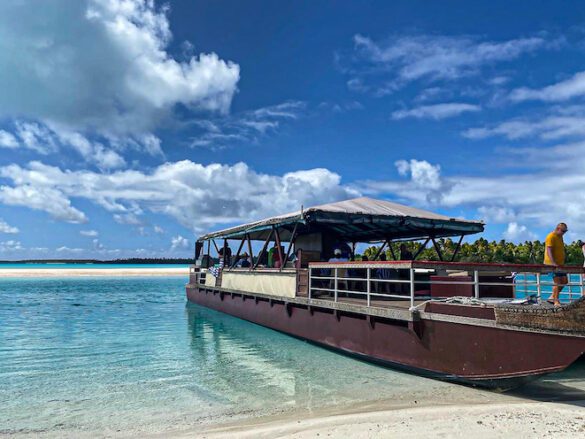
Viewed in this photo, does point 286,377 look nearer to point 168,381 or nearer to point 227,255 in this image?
point 168,381

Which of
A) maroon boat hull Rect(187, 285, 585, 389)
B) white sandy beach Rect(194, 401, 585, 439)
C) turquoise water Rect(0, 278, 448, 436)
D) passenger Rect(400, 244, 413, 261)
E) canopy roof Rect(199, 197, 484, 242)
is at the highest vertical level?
canopy roof Rect(199, 197, 484, 242)

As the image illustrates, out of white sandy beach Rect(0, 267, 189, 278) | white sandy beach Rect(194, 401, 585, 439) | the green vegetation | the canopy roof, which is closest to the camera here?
white sandy beach Rect(194, 401, 585, 439)

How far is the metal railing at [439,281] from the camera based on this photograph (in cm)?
814

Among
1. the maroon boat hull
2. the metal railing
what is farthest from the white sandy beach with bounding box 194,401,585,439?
the metal railing

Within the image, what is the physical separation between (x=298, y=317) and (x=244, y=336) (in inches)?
112

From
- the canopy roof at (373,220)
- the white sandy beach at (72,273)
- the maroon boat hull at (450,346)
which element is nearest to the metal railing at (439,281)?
the maroon boat hull at (450,346)

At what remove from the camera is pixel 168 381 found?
9281mm

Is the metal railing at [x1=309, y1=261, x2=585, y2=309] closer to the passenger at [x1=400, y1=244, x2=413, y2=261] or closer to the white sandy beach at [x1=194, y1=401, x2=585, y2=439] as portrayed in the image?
the passenger at [x1=400, y1=244, x2=413, y2=261]

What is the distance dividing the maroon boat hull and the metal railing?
66cm

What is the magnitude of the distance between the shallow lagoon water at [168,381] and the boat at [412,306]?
583 millimetres

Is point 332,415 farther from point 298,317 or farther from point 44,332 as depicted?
point 44,332

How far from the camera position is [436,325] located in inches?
327

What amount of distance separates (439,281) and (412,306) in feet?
2.95

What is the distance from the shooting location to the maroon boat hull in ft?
22.1
